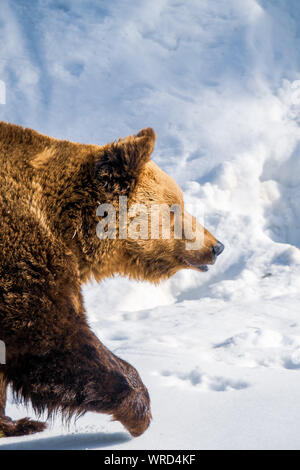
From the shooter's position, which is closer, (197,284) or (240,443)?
(240,443)

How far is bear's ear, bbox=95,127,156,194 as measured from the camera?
7.06 feet

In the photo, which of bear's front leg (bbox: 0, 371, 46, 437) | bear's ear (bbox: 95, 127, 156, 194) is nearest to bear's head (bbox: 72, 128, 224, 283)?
bear's ear (bbox: 95, 127, 156, 194)

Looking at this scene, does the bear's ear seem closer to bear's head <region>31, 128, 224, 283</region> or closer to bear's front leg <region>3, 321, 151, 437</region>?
bear's head <region>31, 128, 224, 283</region>

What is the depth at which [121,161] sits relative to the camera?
2.17m

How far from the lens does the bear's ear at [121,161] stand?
2150 millimetres

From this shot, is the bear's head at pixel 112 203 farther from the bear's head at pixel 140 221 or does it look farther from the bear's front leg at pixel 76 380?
the bear's front leg at pixel 76 380

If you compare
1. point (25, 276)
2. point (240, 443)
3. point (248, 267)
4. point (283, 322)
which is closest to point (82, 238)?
point (25, 276)

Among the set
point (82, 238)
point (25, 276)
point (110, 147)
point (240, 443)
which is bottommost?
point (240, 443)

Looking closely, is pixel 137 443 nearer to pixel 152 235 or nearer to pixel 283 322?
pixel 152 235

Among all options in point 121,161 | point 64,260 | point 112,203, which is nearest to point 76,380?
point 64,260

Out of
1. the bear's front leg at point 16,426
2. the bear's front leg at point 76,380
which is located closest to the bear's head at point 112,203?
the bear's front leg at point 76,380
